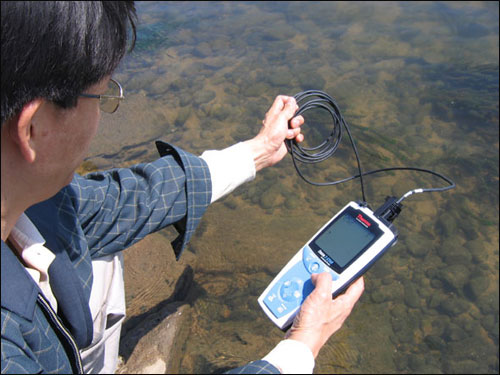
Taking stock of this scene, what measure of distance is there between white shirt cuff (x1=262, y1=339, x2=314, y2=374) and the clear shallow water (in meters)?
1.11

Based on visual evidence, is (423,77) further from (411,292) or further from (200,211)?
(200,211)

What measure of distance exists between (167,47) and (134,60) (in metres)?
0.54

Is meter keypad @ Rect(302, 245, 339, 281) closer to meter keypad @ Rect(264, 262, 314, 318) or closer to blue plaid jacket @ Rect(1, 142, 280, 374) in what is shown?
meter keypad @ Rect(264, 262, 314, 318)

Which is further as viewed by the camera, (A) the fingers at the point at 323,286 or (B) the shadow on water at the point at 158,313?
(B) the shadow on water at the point at 158,313

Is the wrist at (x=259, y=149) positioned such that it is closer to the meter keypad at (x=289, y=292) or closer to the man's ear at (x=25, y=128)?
the meter keypad at (x=289, y=292)

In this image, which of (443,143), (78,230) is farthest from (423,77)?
(78,230)

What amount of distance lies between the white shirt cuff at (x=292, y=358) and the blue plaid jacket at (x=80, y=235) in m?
0.08

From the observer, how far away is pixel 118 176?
199cm

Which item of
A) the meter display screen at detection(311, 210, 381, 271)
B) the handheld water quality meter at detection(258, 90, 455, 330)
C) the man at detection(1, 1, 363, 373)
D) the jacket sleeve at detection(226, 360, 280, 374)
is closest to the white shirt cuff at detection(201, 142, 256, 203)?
the man at detection(1, 1, 363, 373)

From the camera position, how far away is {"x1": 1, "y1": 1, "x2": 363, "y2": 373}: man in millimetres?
1029

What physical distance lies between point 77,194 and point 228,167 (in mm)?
698

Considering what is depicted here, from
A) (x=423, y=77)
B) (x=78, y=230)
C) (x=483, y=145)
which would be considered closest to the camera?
(x=78, y=230)

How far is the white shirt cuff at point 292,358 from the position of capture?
1532mm

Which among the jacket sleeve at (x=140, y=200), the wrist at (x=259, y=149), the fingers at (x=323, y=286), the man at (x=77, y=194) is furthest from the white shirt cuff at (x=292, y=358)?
the wrist at (x=259, y=149)
